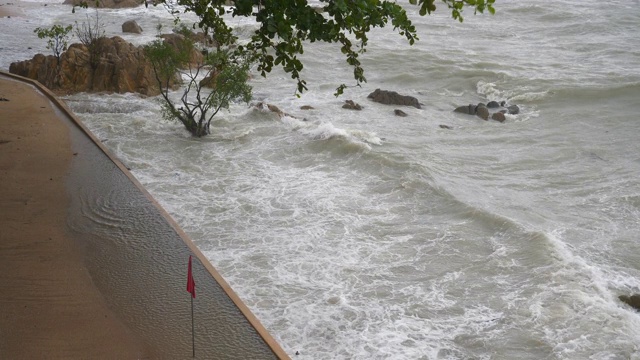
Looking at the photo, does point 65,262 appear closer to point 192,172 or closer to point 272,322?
point 272,322

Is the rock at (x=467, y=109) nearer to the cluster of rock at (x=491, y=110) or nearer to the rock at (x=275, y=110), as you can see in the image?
the cluster of rock at (x=491, y=110)

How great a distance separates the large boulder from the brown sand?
279 inches

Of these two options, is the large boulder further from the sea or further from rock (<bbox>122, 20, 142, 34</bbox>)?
rock (<bbox>122, 20, 142, 34</bbox>)

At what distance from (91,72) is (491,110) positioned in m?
10.4

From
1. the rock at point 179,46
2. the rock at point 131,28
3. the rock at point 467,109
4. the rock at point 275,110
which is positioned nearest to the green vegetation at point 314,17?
the rock at point 275,110

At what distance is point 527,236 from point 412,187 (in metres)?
2.46

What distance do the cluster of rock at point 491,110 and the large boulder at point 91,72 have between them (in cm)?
799

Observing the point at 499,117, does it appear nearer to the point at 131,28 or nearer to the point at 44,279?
the point at 44,279

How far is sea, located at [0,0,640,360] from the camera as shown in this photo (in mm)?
7309

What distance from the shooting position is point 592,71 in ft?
70.4

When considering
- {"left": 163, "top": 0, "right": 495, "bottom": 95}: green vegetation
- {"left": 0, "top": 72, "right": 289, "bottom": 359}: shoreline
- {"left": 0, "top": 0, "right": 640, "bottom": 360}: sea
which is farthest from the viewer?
{"left": 0, "top": 0, "right": 640, "bottom": 360}: sea

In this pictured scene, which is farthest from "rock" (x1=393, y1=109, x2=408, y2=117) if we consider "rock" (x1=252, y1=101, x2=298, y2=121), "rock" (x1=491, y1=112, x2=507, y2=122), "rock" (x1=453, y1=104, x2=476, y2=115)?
"rock" (x1=252, y1=101, x2=298, y2=121)

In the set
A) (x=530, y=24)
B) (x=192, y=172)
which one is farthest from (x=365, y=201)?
(x=530, y=24)

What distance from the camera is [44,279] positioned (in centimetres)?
664
